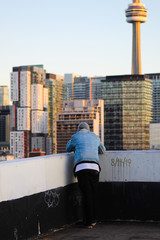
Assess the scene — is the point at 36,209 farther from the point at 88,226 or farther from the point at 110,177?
the point at 110,177

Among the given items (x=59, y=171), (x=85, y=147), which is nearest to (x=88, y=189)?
(x=59, y=171)

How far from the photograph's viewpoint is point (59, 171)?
29.1 ft

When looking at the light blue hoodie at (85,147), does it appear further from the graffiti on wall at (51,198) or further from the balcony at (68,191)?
the graffiti on wall at (51,198)

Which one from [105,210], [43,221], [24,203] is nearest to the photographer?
[24,203]

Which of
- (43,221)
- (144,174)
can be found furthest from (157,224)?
(43,221)

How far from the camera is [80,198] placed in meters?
9.64

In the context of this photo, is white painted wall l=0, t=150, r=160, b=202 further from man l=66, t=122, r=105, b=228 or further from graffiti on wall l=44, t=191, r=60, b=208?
man l=66, t=122, r=105, b=228

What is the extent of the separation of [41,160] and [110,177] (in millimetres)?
1768

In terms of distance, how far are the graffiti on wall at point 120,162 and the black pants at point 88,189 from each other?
699mm

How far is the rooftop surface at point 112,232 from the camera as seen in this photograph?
805 cm

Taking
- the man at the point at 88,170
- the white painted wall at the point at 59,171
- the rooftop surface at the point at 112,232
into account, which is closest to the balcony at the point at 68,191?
the white painted wall at the point at 59,171

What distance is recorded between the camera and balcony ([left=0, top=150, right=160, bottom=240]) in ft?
24.5

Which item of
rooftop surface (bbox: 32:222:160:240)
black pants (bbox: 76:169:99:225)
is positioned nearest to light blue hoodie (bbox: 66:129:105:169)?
black pants (bbox: 76:169:99:225)

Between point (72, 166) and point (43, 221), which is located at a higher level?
point (72, 166)
